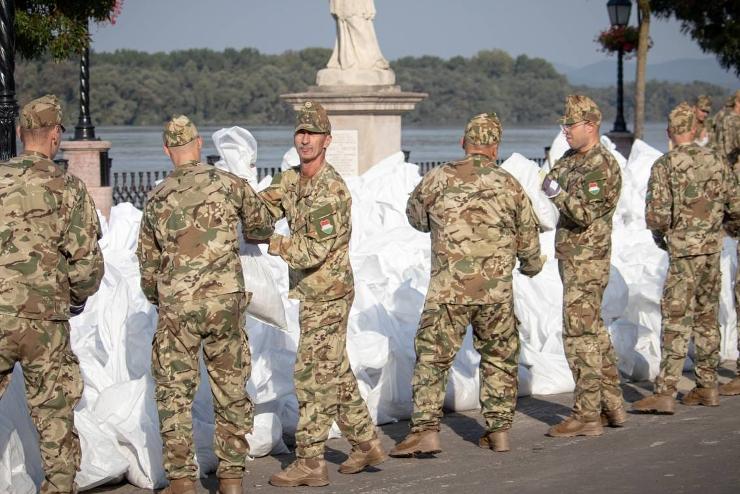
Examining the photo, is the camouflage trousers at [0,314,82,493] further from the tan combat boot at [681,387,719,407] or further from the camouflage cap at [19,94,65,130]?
the tan combat boot at [681,387,719,407]

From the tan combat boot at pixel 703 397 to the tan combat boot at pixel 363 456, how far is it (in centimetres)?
283

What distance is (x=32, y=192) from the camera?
6484 millimetres

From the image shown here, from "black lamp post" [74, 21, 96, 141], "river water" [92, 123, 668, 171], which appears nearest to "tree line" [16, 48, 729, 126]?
"river water" [92, 123, 668, 171]

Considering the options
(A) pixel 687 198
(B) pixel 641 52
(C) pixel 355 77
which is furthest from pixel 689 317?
(B) pixel 641 52

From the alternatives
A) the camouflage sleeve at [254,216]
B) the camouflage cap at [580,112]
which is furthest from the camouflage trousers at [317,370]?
the camouflage cap at [580,112]

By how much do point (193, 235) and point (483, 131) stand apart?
6.59 ft

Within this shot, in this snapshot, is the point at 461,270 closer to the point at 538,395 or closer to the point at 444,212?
the point at 444,212

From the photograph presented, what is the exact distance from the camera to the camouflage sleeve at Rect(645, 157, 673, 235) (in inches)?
366

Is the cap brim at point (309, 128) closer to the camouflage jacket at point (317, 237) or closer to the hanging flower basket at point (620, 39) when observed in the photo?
the camouflage jacket at point (317, 237)

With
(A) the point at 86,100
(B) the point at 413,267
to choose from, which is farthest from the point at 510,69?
(B) the point at 413,267

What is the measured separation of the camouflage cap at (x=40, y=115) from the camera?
21.6 feet

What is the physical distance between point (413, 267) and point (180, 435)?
4.99 m

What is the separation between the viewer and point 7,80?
30.3ft

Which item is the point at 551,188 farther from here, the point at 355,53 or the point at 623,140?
the point at 623,140
